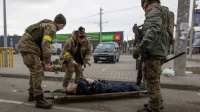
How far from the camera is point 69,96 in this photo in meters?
3.32

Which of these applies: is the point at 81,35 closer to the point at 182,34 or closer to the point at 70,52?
the point at 70,52

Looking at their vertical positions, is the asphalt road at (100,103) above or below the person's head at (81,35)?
below

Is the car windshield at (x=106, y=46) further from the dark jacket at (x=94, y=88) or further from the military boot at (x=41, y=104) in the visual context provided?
the military boot at (x=41, y=104)

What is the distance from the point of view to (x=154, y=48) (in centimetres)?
256

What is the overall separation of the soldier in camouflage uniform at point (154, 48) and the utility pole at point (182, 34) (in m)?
4.07

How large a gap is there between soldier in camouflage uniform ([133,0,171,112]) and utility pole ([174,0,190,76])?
160 inches

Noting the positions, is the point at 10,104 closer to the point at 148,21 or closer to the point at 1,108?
the point at 1,108

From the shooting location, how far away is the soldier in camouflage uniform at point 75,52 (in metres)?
3.75

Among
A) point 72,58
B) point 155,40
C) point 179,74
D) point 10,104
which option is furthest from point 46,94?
point 179,74

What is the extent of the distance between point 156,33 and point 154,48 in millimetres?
305

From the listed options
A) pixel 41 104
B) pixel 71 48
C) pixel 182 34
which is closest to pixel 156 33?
pixel 71 48

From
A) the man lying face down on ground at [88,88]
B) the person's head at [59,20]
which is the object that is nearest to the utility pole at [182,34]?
the man lying face down on ground at [88,88]

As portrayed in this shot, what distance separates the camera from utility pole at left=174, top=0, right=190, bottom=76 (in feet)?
20.4

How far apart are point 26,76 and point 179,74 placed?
627 centimetres
